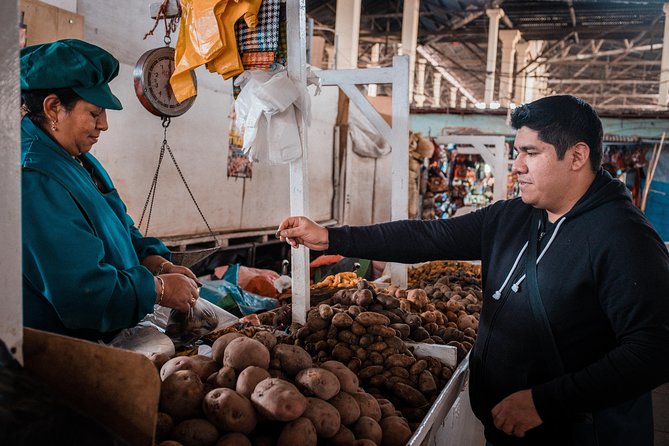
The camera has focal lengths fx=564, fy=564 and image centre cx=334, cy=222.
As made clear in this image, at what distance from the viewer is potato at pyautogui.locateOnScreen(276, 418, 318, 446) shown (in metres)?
1.55

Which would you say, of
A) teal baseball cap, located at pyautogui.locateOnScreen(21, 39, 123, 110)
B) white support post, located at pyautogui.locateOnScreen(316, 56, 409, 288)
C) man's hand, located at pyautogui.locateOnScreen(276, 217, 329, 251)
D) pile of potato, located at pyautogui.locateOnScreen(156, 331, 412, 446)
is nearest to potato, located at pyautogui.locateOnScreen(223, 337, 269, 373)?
pile of potato, located at pyautogui.locateOnScreen(156, 331, 412, 446)

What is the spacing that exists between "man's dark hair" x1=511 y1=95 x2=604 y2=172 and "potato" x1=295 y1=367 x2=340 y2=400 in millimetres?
1063

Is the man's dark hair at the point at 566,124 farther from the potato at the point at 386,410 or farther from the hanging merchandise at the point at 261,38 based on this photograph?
the hanging merchandise at the point at 261,38

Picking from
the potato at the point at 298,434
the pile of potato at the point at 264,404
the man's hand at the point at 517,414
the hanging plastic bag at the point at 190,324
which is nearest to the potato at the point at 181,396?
the pile of potato at the point at 264,404

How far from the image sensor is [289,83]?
8.54ft

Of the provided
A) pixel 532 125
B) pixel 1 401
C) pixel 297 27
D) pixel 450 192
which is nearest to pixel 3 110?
pixel 1 401

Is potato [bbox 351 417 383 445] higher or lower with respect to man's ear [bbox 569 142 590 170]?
lower

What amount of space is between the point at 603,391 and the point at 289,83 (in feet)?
5.85

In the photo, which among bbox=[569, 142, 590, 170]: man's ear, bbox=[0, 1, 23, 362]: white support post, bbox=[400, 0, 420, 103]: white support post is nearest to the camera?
bbox=[0, 1, 23, 362]: white support post

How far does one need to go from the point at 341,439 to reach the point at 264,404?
0.90 feet

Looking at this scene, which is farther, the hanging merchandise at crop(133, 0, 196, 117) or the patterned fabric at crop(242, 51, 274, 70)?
the hanging merchandise at crop(133, 0, 196, 117)

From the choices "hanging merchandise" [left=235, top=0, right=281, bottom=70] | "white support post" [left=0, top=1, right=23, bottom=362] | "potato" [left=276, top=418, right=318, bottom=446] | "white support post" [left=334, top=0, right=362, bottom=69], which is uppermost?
"white support post" [left=334, top=0, right=362, bottom=69]

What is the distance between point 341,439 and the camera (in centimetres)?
168

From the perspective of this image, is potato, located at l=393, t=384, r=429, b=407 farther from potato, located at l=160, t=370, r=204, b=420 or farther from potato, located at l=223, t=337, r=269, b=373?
potato, located at l=160, t=370, r=204, b=420
